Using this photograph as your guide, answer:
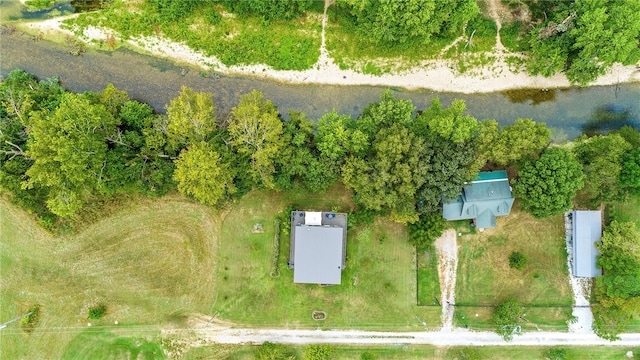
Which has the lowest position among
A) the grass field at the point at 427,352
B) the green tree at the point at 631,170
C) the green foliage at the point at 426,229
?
the grass field at the point at 427,352

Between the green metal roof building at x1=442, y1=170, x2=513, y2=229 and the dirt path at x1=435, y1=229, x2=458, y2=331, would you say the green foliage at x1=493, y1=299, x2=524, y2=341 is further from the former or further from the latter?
the green metal roof building at x1=442, y1=170, x2=513, y2=229

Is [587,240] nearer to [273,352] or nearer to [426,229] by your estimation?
[426,229]

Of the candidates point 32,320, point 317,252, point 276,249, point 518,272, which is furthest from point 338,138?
point 32,320

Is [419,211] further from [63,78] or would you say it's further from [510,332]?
[63,78]

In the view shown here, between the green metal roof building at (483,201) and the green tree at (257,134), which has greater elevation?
the green tree at (257,134)

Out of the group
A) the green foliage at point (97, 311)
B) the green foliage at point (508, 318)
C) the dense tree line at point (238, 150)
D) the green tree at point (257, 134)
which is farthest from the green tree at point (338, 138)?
the green foliage at point (97, 311)

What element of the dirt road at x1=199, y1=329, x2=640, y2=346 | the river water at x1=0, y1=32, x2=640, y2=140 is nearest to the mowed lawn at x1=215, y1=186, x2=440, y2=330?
the dirt road at x1=199, y1=329, x2=640, y2=346

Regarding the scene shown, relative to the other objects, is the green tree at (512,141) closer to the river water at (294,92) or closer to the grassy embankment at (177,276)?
the river water at (294,92)

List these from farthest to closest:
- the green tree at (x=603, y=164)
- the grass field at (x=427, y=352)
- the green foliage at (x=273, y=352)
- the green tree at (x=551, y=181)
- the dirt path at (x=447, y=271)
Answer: the dirt path at (x=447, y=271) < the grass field at (x=427, y=352) < the green foliage at (x=273, y=352) < the green tree at (x=603, y=164) < the green tree at (x=551, y=181)
